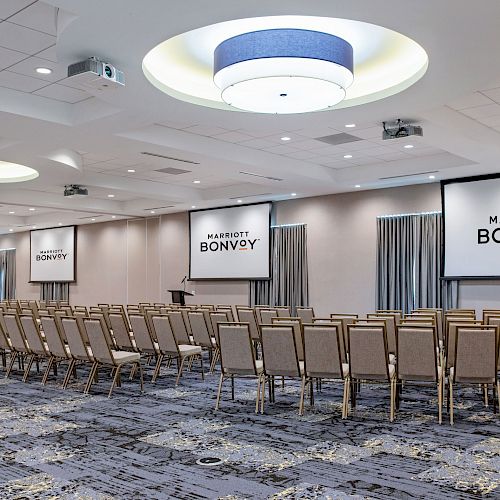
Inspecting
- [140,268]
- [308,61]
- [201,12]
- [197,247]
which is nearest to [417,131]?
[308,61]

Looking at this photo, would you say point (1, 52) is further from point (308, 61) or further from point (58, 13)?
point (308, 61)

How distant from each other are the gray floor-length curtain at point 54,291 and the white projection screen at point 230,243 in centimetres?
772

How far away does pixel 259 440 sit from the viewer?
19.2 ft

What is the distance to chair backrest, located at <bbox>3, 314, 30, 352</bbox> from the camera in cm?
976

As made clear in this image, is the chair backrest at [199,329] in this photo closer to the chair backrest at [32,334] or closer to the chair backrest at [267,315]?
the chair backrest at [267,315]

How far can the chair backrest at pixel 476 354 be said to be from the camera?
646cm

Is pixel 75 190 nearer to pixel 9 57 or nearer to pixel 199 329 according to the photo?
pixel 199 329

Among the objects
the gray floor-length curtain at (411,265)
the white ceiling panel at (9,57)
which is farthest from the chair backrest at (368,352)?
the gray floor-length curtain at (411,265)

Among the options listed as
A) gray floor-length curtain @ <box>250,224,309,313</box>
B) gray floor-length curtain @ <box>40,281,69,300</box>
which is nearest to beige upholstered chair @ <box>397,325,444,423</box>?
gray floor-length curtain @ <box>250,224,309,313</box>

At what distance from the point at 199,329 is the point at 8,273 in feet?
68.3

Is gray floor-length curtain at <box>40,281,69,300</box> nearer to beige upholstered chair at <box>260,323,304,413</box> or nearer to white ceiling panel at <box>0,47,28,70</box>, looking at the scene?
white ceiling panel at <box>0,47,28,70</box>

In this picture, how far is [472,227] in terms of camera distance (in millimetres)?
13742

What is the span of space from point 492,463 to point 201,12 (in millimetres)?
4335

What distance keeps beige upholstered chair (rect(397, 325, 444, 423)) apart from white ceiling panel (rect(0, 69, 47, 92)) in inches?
206
